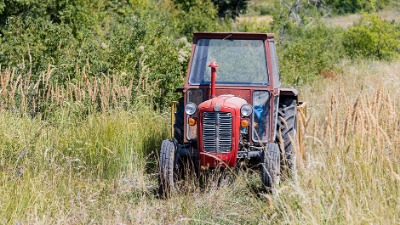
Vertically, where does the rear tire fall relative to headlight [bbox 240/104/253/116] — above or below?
below

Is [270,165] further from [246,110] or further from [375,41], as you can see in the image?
[375,41]

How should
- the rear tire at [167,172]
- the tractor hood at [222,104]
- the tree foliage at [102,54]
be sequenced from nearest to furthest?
1. the tractor hood at [222,104]
2. the rear tire at [167,172]
3. the tree foliage at [102,54]

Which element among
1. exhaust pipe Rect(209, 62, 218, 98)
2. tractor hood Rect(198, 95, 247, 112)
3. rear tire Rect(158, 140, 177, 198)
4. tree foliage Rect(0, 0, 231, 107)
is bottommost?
rear tire Rect(158, 140, 177, 198)

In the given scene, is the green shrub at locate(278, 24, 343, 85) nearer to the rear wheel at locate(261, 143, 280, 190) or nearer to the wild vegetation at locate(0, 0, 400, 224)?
the wild vegetation at locate(0, 0, 400, 224)

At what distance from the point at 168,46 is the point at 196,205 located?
20.4 ft

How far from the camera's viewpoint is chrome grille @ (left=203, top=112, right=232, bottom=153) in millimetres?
7332

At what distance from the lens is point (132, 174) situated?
8188 mm

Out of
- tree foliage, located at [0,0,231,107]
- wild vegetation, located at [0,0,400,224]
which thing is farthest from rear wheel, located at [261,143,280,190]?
tree foliage, located at [0,0,231,107]

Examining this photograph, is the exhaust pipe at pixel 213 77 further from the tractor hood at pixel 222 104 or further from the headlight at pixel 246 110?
the headlight at pixel 246 110

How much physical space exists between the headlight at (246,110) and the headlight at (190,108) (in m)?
0.55

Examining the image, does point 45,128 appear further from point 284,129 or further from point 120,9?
point 120,9

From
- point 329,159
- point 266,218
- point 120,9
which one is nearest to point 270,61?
point 329,159

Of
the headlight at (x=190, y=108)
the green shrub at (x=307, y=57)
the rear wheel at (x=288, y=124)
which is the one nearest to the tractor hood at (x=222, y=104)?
the headlight at (x=190, y=108)

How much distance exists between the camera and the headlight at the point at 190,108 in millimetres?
7676
